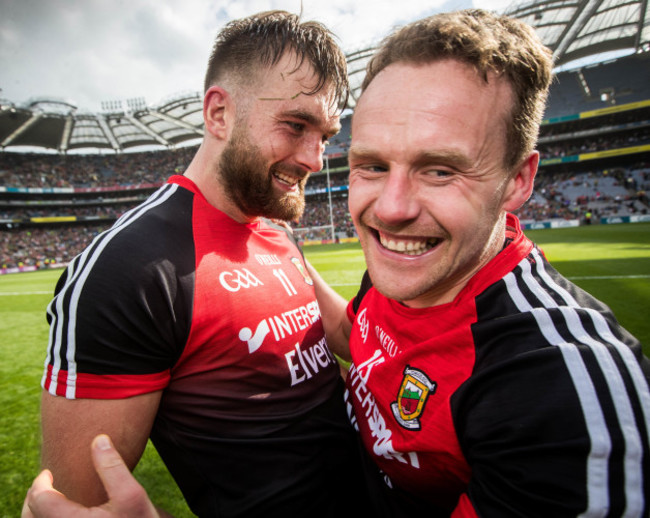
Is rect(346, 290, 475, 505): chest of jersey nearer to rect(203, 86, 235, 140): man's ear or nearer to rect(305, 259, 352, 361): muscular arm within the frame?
rect(305, 259, 352, 361): muscular arm

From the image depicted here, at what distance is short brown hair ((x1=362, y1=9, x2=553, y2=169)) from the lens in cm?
125

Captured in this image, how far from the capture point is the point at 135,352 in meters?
1.31

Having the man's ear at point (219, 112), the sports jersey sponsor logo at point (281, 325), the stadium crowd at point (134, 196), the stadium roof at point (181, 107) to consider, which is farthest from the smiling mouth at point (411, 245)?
the stadium crowd at point (134, 196)

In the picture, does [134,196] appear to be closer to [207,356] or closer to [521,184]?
[207,356]

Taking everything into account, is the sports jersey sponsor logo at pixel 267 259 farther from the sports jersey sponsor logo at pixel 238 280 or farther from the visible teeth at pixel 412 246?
the visible teeth at pixel 412 246

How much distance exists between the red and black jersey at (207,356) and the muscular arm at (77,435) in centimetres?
5

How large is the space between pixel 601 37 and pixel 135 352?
142ft

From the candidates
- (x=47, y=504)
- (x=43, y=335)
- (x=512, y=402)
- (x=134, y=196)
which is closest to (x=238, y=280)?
(x=47, y=504)

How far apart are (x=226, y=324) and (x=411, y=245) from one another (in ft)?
3.05

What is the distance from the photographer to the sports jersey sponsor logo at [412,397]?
1.29m

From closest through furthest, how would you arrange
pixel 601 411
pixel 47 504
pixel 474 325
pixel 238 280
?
1. pixel 601 411
2. pixel 47 504
3. pixel 474 325
4. pixel 238 280

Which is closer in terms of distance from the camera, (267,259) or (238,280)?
(238,280)

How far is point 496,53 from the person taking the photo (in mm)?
1241

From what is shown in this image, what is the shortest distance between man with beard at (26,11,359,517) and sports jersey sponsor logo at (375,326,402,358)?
445 mm
